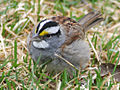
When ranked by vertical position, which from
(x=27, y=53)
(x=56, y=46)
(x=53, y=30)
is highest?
(x=53, y=30)

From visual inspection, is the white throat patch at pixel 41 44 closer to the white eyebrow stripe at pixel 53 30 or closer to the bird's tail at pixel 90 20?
the white eyebrow stripe at pixel 53 30

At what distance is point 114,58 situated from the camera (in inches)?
169

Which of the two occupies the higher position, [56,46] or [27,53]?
[56,46]

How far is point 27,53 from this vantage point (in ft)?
14.0

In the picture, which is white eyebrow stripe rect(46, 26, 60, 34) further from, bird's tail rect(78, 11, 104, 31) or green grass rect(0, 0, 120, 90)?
bird's tail rect(78, 11, 104, 31)

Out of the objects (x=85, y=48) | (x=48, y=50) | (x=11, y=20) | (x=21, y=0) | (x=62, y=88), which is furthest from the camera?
(x=21, y=0)

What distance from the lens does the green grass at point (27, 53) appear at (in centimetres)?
358

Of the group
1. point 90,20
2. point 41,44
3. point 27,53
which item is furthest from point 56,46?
point 90,20

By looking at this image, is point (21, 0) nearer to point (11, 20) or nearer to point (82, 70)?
point (11, 20)

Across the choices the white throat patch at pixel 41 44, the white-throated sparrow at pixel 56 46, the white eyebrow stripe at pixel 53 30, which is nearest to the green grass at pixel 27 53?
the white-throated sparrow at pixel 56 46

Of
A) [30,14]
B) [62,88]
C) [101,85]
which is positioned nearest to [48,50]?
[62,88]

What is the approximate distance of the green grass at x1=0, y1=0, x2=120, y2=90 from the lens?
3.58 meters

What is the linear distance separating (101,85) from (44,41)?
0.89 m

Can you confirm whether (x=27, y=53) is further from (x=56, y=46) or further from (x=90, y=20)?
(x=90, y=20)
